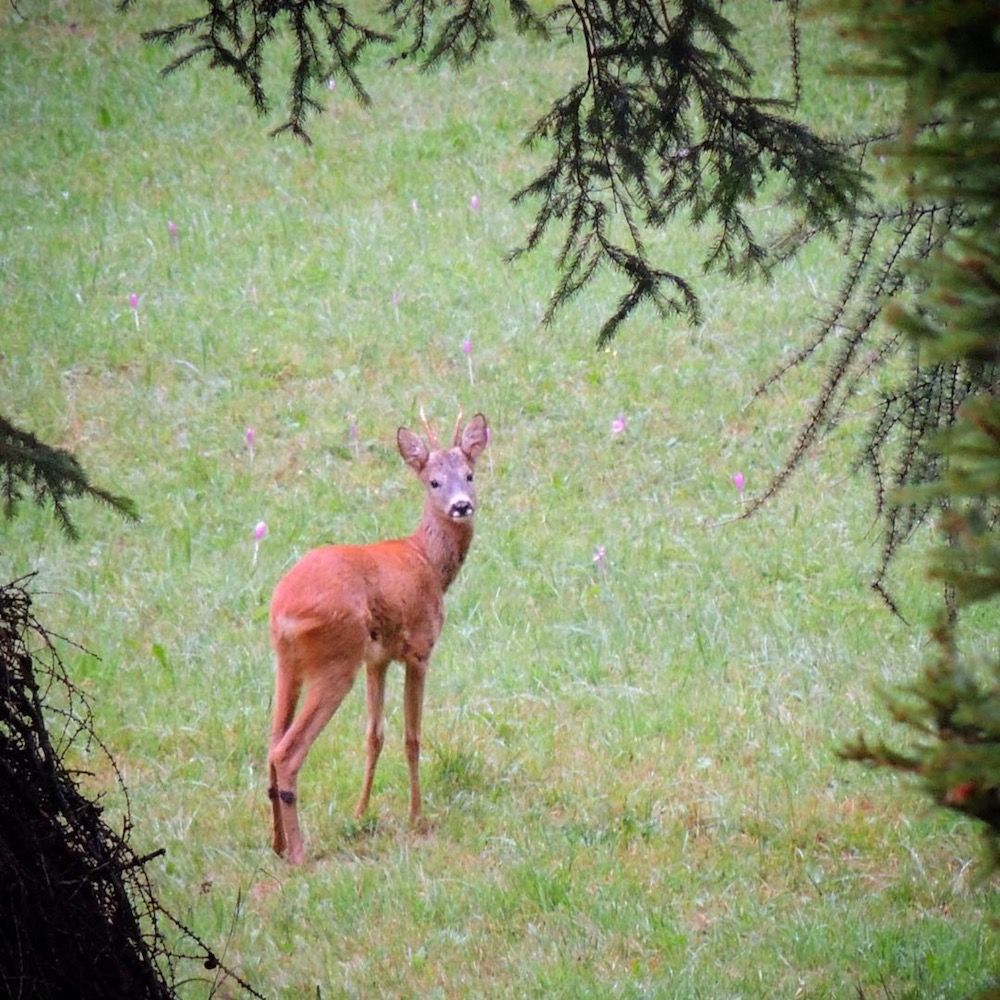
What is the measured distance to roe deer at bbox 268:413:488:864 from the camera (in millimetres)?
6195

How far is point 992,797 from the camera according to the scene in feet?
6.13

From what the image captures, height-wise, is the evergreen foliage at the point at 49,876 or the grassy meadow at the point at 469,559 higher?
the grassy meadow at the point at 469,559

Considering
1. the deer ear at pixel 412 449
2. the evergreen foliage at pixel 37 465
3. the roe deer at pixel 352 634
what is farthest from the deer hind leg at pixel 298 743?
the evergreen foliage at pixel 37 465

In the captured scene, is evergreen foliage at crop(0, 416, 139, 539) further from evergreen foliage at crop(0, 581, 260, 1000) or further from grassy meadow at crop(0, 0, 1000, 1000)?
grassy meadow at crop(0, 0, 1000, 1000)

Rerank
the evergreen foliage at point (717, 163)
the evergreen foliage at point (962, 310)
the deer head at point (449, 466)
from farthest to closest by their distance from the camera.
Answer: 1. the deer head at point (449, 466)
2. the evergreen foliage at point (717, 163)
3. the evergreen foliage at point (962, 310)

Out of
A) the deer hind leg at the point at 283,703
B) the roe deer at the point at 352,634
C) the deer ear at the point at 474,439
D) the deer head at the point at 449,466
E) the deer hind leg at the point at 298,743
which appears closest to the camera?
the deer hind leg at the point at 298,743

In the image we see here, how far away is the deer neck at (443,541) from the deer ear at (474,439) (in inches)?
13.0

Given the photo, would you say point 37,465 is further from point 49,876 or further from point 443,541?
point 443,541

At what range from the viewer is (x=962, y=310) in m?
1.82

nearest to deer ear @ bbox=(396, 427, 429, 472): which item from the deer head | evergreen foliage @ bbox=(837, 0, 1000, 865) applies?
the deer head

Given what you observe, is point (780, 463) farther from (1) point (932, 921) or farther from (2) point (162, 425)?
(1) point (932, 921)

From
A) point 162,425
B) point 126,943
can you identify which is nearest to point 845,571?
point 162,425

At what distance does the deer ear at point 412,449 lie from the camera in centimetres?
710

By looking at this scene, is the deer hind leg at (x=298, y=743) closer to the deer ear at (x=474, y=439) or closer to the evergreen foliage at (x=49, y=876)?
the deer ear at (x=474, y=439)
